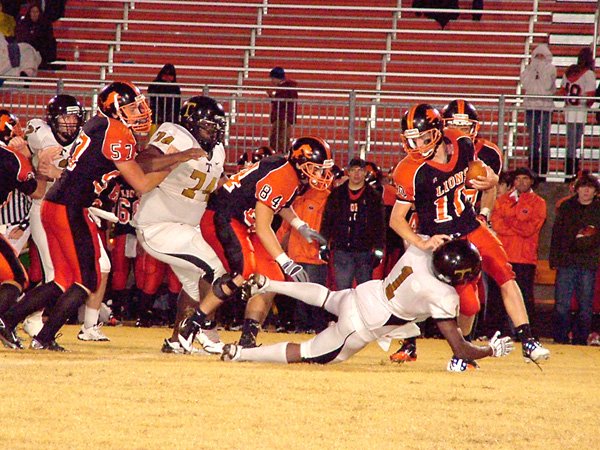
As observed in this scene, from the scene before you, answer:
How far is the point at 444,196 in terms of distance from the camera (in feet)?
26.5

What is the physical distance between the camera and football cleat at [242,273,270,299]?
318 inches

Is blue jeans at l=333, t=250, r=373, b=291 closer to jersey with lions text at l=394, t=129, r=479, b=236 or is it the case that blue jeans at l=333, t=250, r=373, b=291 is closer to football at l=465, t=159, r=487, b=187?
jersey with lions text at l=394, t=129, r=479, b=236

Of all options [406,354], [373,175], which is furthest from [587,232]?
[406,354]

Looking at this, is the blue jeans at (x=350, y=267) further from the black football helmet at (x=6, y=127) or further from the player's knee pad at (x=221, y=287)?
the black football helmet at (x=6, y=127)

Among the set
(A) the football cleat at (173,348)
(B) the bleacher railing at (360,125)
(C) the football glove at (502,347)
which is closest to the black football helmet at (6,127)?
(A) the football cleat at (173,348)

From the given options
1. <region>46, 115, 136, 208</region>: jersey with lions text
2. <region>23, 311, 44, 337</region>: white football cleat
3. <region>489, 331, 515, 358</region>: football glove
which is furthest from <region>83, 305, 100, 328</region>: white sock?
<region>489, 331, 515, 358</region>: football glove

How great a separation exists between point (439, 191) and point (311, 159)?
3.32ft

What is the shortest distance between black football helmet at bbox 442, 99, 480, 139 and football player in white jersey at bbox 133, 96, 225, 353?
1.85 m

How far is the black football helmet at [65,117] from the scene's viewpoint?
945cm

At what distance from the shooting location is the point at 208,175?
887 cm

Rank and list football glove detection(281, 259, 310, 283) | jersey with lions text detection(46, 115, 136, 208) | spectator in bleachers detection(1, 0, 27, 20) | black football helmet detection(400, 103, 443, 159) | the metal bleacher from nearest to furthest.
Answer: black football helmet detection(400, 103, 443, 159)
jersey with lions text detection(46, 115, 136, 208)
football glove detection(281, 259, 310, 283)
the metal bleacher
spectator in bleachers detection(1, 0, 27, 20)

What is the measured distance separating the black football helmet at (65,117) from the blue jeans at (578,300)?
5338 millimetres

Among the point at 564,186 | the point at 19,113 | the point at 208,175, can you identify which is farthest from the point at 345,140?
the point at 208,175

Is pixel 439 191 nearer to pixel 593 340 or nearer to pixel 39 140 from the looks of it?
pixel 39 140
